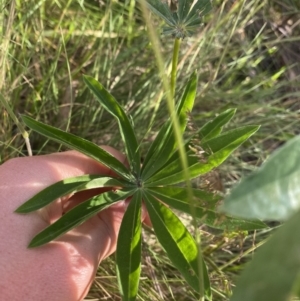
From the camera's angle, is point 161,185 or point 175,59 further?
point 161,185

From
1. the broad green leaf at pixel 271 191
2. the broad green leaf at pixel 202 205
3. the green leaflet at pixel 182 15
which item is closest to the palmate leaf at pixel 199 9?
the green leaflet at pixel 182 15

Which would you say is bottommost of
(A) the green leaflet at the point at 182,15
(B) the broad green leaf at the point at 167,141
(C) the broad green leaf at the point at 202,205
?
(C) the broad green leaf at the point at 202,205

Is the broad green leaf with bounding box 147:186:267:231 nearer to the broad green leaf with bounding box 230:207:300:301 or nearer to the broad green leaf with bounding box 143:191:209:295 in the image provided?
the broad green leaf with bounding box 143:191:209:295

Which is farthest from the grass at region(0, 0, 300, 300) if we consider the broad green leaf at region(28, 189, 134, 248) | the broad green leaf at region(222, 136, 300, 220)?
the broad green leaf at region(222, 136, 300, 220)

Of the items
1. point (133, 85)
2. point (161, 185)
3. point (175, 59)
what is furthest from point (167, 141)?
point (133, 85)

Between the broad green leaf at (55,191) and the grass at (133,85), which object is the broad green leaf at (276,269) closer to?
the broad green leaf at (55,191)

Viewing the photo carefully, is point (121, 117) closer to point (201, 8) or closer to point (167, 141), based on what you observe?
point (167, 141)
